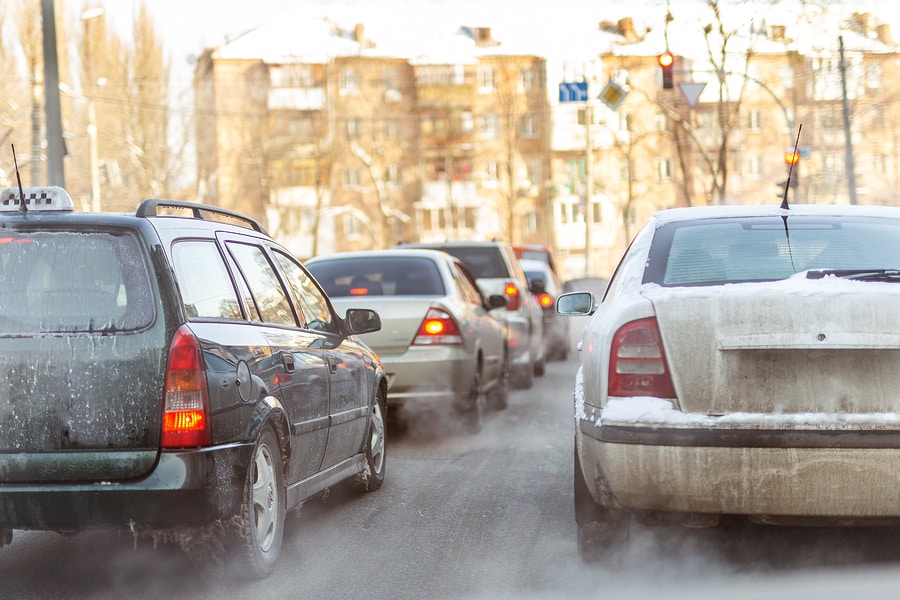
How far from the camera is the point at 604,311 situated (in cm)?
575

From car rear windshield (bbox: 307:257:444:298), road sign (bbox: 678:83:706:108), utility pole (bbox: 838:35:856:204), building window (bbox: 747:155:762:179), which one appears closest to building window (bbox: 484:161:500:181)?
building window (bbox: 747:155:762:179)

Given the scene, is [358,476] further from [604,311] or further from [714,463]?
[714,463]

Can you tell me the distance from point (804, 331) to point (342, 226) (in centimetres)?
7489

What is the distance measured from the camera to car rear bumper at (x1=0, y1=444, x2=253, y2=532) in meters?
4.95

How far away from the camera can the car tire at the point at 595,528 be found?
5.52 m

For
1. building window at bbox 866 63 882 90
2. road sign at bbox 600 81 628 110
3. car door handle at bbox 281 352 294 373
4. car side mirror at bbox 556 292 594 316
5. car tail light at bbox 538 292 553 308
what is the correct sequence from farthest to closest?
building window at bbox 866 63 882 90, road sign at bbox 600 81 628 110, car tail light at bbox 538 292 553 308, car side mirror at bbox 556 292 594 316, car door handle at bbox 281 352 294 373

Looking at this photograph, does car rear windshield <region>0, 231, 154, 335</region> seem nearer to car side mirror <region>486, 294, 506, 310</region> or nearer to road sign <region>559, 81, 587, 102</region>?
car side mirror <region>486, 294, 506, 310</region>

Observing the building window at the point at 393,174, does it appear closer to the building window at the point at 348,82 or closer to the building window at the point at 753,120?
the building window at the point at 348,82

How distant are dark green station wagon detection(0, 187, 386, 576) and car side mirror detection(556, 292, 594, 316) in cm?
209

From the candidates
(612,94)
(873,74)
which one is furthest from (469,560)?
(873,74)

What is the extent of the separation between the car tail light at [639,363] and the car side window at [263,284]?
1.76 meters

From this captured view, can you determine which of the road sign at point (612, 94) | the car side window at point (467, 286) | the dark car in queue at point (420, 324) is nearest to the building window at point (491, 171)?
the road sign at point (612, 94)

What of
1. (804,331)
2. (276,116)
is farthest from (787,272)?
(276,116)

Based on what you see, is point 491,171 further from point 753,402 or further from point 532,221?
point 753,402
